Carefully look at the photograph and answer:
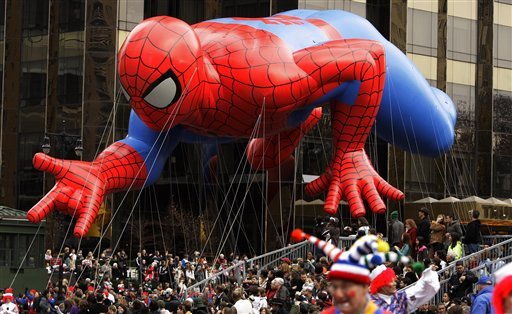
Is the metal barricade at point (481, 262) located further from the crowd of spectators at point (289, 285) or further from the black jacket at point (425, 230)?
the black jacket at point (425, 230)

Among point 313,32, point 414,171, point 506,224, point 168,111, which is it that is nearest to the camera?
point 168,111

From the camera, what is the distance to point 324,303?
17.0m

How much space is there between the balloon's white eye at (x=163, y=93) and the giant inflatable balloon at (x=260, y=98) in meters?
0.02

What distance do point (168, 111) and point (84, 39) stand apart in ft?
78.8

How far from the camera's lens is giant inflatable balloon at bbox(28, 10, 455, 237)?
68.8 feet

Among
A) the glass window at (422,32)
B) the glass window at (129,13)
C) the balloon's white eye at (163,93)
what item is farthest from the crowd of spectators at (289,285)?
the glass window at (422,32)

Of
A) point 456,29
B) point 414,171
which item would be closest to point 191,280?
point 414,171

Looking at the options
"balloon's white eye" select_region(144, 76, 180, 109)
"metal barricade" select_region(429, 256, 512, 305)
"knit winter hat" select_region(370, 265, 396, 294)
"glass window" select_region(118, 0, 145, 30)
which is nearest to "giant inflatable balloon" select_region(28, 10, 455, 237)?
"balloon's white eye" select_region(144, 76, 180, 109)

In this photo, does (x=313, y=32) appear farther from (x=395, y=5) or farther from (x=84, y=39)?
(x=395, y=5)

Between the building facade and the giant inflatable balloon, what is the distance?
1588 cm

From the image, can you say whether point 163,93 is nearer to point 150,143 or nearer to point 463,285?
point 150,143

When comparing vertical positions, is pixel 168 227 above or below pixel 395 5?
below

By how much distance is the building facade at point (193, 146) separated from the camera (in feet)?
141

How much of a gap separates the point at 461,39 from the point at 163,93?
101 feet
